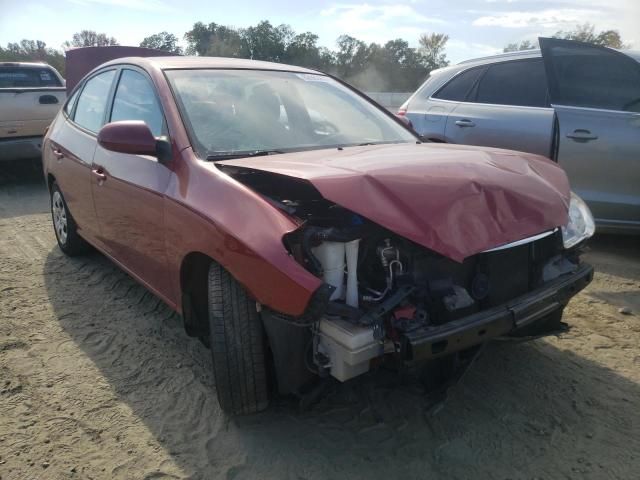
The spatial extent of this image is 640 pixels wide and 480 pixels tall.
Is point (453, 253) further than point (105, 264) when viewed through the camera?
No

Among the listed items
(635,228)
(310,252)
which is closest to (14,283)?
(310,252)

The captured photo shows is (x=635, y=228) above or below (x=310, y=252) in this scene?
below

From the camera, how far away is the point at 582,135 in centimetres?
449

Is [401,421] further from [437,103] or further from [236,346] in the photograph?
[437,103]

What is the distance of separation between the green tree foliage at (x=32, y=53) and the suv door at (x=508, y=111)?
47827 millimetres

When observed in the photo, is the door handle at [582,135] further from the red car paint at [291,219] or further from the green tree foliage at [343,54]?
the green tree foliage at [343,54]

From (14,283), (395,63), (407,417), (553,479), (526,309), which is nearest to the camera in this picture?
(553,479)

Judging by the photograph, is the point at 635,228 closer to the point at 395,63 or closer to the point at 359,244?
the point at 359,244

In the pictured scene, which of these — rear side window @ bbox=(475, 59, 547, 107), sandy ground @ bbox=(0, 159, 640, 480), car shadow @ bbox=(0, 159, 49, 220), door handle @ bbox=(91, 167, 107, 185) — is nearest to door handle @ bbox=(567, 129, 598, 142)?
rear side window @ bbox=(475, 59, 547, 107)

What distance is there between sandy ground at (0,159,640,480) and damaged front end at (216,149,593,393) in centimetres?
37

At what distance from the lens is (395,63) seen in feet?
172

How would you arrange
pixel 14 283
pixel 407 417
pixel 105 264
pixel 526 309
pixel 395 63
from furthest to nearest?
pixel 395 63
pixel 105 264
pixel 14 283
pixel 407 417
pixel 526 309

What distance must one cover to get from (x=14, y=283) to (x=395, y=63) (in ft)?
172

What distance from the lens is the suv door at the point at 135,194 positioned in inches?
112
